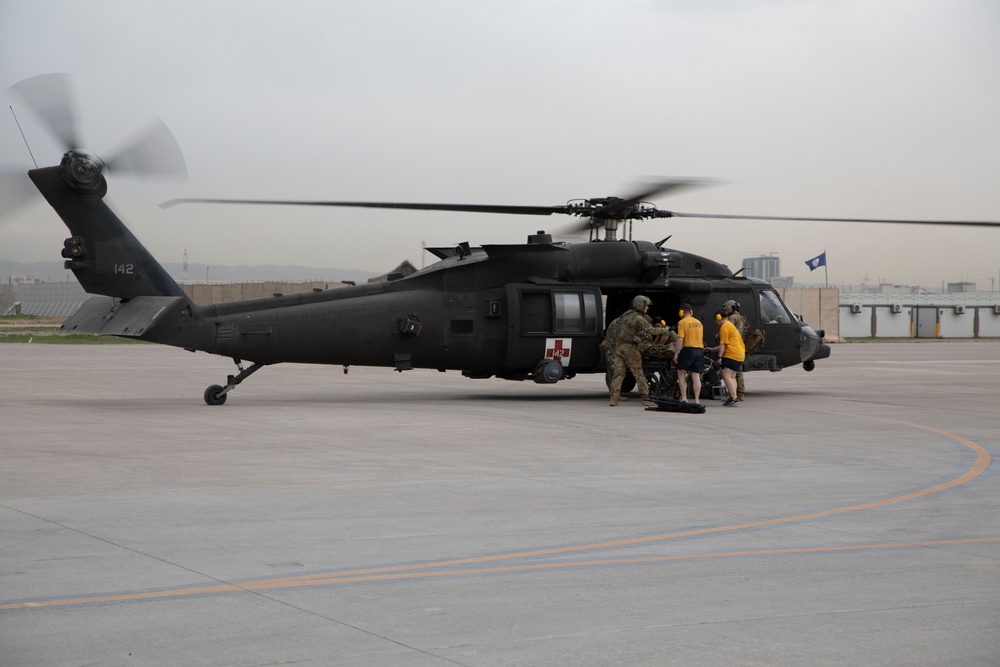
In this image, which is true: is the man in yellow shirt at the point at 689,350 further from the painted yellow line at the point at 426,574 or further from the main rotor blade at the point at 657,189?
the painted yellow line at the point at 426,574

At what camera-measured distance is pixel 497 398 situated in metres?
20.5

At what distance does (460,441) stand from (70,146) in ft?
26.0

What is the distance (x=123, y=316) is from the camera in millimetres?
16891

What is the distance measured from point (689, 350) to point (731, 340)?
42.0 inches

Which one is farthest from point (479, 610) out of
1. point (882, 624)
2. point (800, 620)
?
point (882, 624)

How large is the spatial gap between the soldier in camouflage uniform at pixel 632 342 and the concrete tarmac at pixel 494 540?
287cm

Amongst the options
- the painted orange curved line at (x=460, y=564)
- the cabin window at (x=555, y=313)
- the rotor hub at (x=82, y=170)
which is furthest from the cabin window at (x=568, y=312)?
the painted orange curved line at (x=460, y=564)

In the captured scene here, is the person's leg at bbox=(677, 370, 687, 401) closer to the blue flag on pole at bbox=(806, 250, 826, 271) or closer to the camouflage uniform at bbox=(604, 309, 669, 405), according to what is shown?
the camouflage uniform at bbox=(604, 309, 669, 405)

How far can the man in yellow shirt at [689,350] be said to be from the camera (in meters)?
18.6

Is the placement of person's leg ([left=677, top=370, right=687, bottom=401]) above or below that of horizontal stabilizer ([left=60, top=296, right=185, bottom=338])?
below

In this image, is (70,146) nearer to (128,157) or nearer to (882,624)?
(128,157)

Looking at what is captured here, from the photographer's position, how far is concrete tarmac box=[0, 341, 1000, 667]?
4977mm

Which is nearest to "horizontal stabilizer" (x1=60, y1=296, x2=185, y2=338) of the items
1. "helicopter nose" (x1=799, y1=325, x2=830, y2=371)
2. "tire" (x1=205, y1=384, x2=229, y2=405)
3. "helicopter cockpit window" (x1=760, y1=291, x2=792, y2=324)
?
"tire" (x1=205, y1=384, x2=229, y2=405)

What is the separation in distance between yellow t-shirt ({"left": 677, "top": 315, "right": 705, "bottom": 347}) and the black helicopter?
174 centimetres
